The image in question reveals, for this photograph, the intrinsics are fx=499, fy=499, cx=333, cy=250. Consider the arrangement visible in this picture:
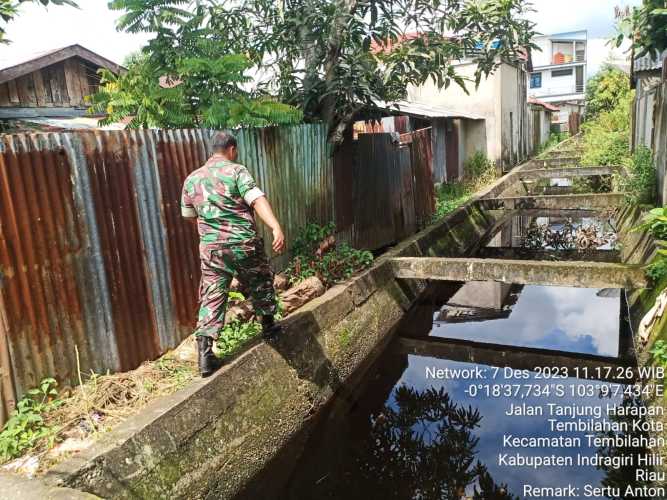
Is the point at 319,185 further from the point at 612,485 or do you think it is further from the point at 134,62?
the point at 612,485

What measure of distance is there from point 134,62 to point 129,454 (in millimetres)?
4965

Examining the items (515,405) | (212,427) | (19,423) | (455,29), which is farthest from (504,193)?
(19,423)

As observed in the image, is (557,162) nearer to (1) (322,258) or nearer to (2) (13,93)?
(1) (322,258)

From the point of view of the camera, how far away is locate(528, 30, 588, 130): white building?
48.8 meters

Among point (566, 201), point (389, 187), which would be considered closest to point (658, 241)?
point (389, 187)

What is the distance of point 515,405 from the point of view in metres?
4.96

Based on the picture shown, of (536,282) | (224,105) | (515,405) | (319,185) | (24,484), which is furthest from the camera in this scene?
(319,185)

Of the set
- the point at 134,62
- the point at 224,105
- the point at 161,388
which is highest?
the point at 134,62

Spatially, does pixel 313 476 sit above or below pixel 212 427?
below

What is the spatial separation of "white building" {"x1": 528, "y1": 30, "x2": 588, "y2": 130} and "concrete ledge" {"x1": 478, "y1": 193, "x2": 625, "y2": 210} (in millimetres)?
40114

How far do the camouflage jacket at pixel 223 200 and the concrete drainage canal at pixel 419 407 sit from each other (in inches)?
40.6

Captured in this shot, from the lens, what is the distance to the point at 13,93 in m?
7.02

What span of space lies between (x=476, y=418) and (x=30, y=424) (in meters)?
3.71

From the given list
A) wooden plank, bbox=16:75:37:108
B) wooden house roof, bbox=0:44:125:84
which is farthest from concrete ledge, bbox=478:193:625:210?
wooden plank, bbox=16:75:37:108
